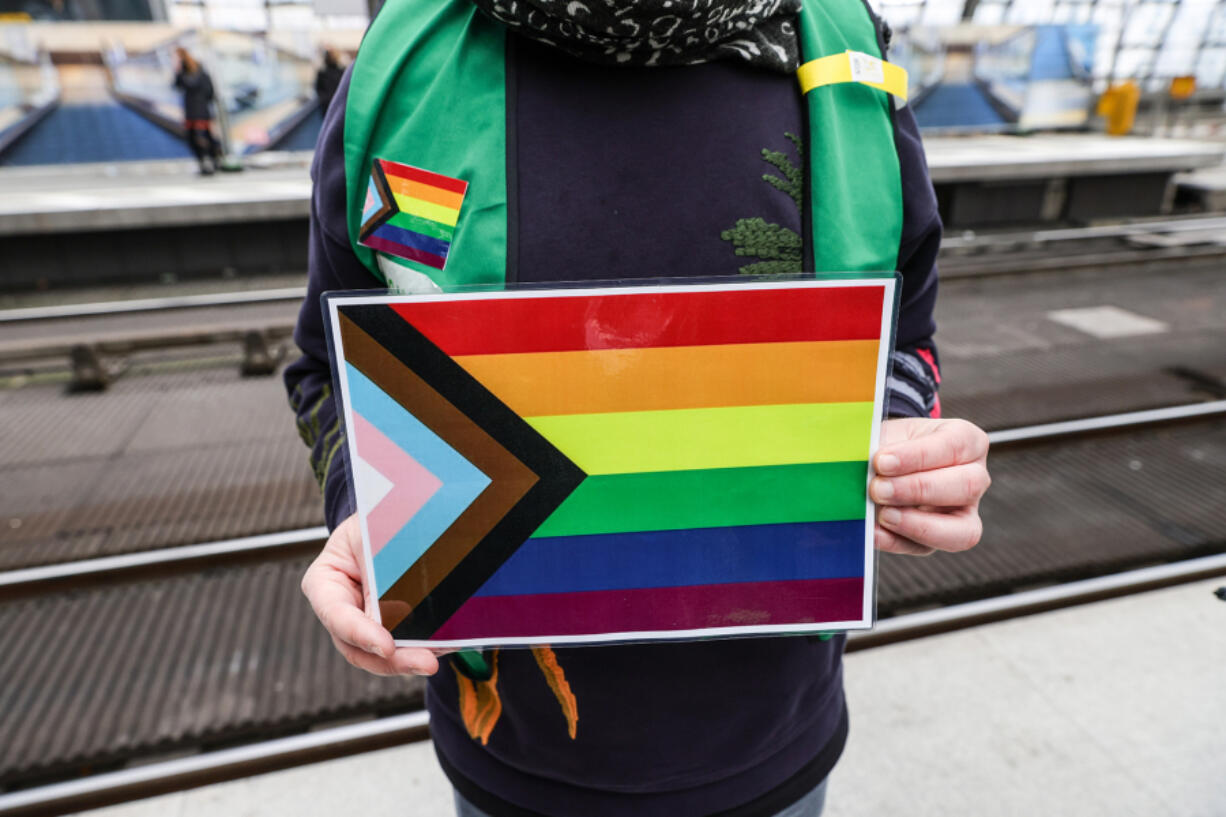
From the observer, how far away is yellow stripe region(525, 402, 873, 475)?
2.30 feet

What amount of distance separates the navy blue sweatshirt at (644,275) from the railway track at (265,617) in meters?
1.55

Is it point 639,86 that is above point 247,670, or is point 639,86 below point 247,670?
above

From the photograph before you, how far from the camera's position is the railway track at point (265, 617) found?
2.21 metres

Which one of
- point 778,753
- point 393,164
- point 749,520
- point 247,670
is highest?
point 393,164

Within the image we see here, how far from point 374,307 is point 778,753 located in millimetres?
713

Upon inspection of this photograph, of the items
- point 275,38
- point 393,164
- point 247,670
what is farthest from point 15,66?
point 393,164

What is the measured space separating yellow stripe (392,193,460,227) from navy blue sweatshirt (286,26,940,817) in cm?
6

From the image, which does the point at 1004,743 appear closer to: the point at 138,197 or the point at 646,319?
the point at 646,319

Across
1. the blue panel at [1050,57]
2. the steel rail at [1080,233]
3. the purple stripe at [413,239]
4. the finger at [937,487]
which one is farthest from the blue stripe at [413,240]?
the blue panel at [1050,57]

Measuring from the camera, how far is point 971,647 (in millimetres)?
2482

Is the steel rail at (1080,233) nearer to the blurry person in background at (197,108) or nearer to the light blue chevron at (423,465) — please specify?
the light blue chevron at (423,465)

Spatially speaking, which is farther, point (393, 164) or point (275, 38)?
point (275, 38)

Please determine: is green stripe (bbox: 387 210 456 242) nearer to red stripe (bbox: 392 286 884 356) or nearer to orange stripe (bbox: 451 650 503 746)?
red stripe (bbox: 392 286 884 356)

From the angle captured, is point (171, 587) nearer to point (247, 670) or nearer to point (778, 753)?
point (247, 670)
